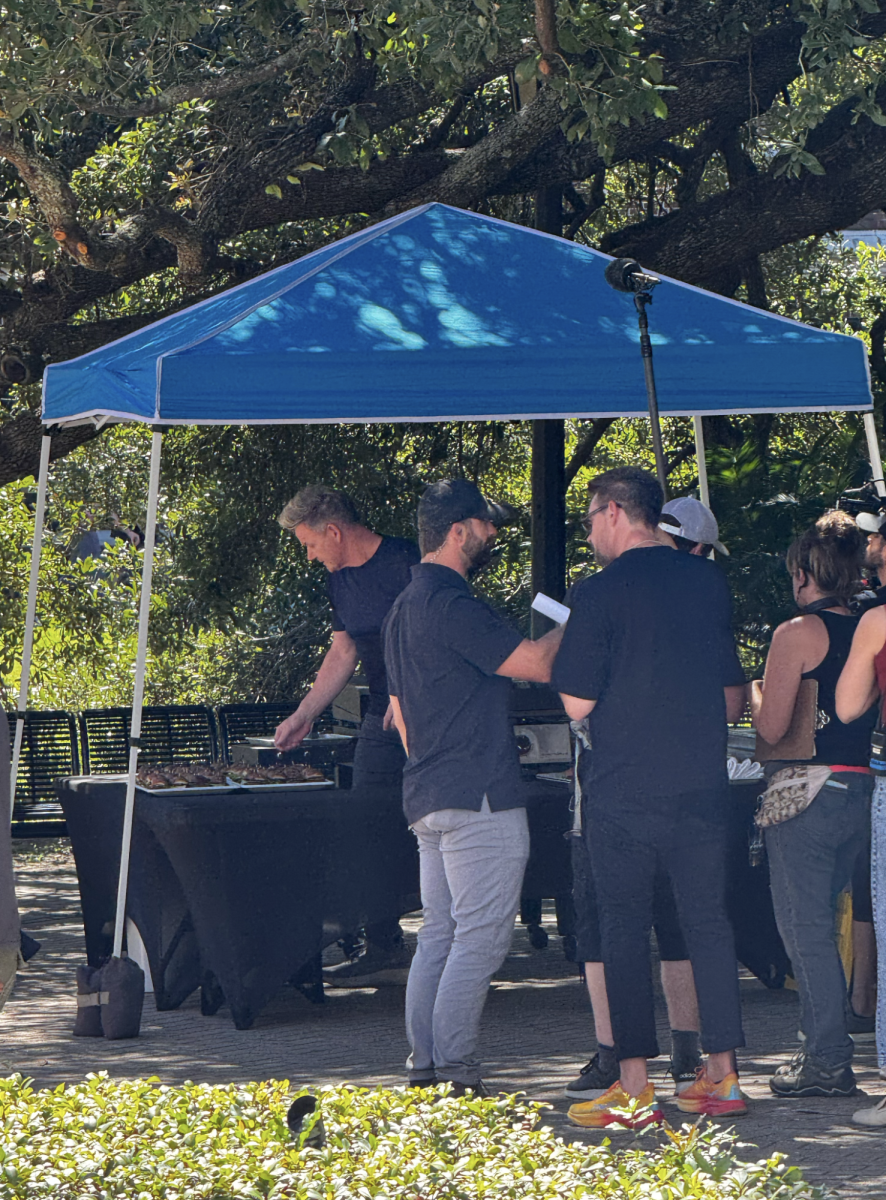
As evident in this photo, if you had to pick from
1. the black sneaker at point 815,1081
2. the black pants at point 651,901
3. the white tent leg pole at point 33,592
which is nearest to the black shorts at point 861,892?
the black sneaker at point 815,1081

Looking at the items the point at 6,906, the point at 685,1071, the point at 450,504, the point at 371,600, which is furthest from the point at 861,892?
the point at 6,906

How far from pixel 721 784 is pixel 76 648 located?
8563 millimetres

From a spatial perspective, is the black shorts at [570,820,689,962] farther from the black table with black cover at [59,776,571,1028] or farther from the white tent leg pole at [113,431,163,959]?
the white tent leg pole at [113,431,163,959]

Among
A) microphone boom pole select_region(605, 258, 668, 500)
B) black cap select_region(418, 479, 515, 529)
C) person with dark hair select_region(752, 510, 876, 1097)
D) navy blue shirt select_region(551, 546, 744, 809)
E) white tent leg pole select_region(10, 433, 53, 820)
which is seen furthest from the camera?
white tent leg pole select_region(10, 433, 53, 820)

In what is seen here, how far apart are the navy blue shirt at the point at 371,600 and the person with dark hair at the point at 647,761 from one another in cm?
174

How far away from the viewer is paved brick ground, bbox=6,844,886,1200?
17.8 feet

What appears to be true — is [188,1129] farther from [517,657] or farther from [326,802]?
[326,802]

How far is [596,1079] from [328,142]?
20.1 feet

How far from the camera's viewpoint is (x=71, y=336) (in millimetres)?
10820

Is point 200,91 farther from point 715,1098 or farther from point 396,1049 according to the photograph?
point 715,1098

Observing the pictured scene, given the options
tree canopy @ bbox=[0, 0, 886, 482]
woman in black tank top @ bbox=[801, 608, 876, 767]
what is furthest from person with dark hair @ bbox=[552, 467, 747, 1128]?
tree canopy @ bbox=[0, 0, 886, 482]

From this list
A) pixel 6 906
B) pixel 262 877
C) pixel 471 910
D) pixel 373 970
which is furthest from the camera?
pixel 373 970

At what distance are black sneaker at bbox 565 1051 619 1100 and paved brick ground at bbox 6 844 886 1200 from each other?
8cm

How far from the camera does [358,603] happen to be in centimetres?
715
